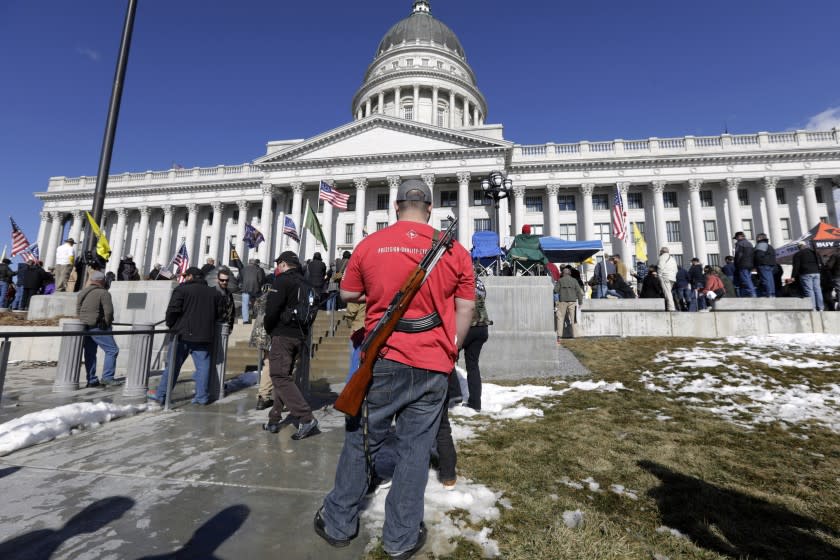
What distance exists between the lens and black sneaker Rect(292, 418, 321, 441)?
4.35 m

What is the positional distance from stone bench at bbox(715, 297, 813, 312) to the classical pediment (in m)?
28.9

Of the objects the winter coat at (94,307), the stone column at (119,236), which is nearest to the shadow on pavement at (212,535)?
the winter coat at (94,307)

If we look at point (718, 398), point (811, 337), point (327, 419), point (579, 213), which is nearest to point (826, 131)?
point (579, 213)

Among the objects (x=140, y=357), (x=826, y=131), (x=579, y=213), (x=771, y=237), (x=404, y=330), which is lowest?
(x=140, y=357)

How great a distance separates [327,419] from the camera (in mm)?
5234

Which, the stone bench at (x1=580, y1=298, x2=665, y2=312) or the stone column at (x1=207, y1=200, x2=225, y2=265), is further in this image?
the stone column at (x1=207, y1=200, x2=225, y2=265)

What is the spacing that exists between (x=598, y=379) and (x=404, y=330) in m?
6.60

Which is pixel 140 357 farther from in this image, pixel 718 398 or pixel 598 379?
pixel 718 398

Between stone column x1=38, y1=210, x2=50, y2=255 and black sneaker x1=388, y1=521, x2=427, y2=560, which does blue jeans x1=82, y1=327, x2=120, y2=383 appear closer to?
black sneaker x1=388, y1=521, x2=427, y2=560

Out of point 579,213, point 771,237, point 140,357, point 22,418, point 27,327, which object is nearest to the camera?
point 22,418

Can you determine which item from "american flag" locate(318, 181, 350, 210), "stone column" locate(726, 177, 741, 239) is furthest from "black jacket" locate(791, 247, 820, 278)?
"stone column" locate(726, 177, 741, 239)

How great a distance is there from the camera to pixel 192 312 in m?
5.96

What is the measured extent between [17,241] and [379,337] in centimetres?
3071

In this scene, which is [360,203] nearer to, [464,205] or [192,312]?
[464,205]
